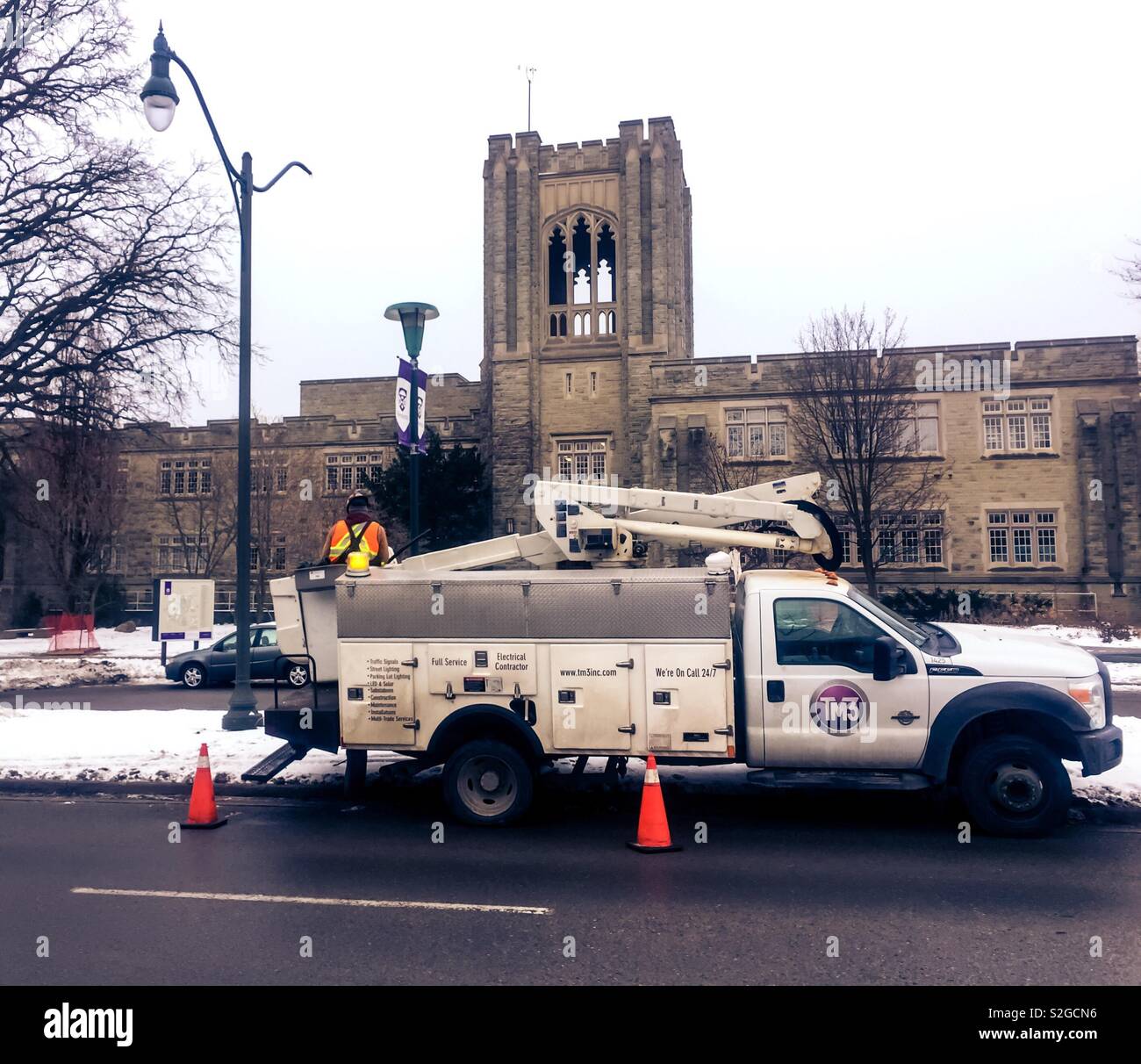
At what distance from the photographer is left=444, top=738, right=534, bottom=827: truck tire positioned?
7824 millimetres

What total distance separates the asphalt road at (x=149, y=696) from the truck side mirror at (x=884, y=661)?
7989 mm

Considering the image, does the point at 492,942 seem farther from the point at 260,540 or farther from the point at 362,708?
the point at 260,540

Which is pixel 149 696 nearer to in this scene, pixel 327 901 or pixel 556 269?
pixel 327 901

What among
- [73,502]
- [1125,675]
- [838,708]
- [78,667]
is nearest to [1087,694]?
[838,708]

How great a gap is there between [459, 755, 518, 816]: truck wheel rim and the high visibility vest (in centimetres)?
226

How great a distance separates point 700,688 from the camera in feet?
24.7

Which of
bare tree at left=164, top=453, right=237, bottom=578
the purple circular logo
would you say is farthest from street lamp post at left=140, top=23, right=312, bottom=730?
bare tree at left=164, top=453, right=237, bottom=578

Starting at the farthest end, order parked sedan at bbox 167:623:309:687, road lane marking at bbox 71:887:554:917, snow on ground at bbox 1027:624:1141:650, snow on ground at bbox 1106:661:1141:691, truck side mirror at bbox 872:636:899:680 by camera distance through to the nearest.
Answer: snow on ground at bbox 1027:624:1141:650 → parked sedan at bbox 167:623:309:687 → snow on ground at bbox 1106:661:1141:691 → truck side mirror at bbox 872:636:899:680 → road lane marking at bbox 71:887:554:917

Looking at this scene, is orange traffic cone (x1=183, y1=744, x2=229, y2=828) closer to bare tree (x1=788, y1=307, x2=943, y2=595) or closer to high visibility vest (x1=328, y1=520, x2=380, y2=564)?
high visibility vest (x1=328, y1=520, x2=380, y2=564)

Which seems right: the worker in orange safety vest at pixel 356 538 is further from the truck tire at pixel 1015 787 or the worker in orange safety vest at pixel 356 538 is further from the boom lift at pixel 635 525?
the truck tire at pixel 1015 787

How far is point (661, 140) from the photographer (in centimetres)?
4288

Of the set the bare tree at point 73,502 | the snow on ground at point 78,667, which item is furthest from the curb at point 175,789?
the bare tree at point 73,502

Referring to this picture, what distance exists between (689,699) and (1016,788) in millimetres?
2597
